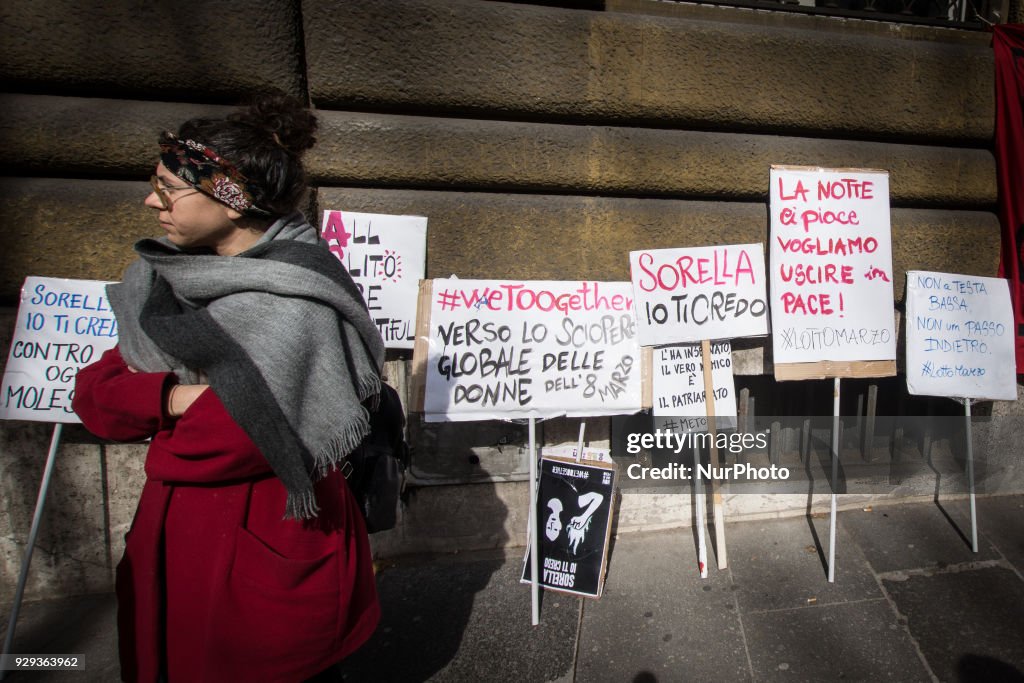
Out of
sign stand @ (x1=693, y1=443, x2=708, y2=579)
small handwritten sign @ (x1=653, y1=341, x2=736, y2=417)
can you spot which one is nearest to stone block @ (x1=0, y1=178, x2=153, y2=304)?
small handwritten sign @ (x1=653, y1=341, x2=736, y2=417)

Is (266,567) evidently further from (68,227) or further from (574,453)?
(68,227)

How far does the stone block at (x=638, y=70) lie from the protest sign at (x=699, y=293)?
73 cm

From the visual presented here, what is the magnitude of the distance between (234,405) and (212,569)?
0.42m

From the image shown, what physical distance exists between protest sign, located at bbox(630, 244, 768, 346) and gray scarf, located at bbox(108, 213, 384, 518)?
159 cm

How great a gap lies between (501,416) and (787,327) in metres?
1.44

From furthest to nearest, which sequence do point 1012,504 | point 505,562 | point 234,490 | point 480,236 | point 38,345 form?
point 1012,504, point 505,562, point 480,236, point 38,345, point 234,490

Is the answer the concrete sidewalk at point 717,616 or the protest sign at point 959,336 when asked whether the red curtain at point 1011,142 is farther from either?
the concrete sidewalk at point 717,616

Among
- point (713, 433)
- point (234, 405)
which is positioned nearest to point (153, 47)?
point (234, 405)

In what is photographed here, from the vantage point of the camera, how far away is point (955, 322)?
3023mm

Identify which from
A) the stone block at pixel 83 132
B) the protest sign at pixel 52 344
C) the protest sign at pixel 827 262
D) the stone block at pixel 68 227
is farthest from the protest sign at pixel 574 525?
the stone block at pixel 83 132

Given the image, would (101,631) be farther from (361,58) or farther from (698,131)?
(698,131)

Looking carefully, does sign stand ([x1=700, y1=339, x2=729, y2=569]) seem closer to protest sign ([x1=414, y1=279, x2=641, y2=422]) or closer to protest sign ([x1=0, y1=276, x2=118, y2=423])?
protest sign ([x1=414, y1=279, x2=641, y2=422])

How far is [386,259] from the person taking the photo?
2.66 metres

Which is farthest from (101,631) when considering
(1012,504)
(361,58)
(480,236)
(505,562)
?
(1012,504)
